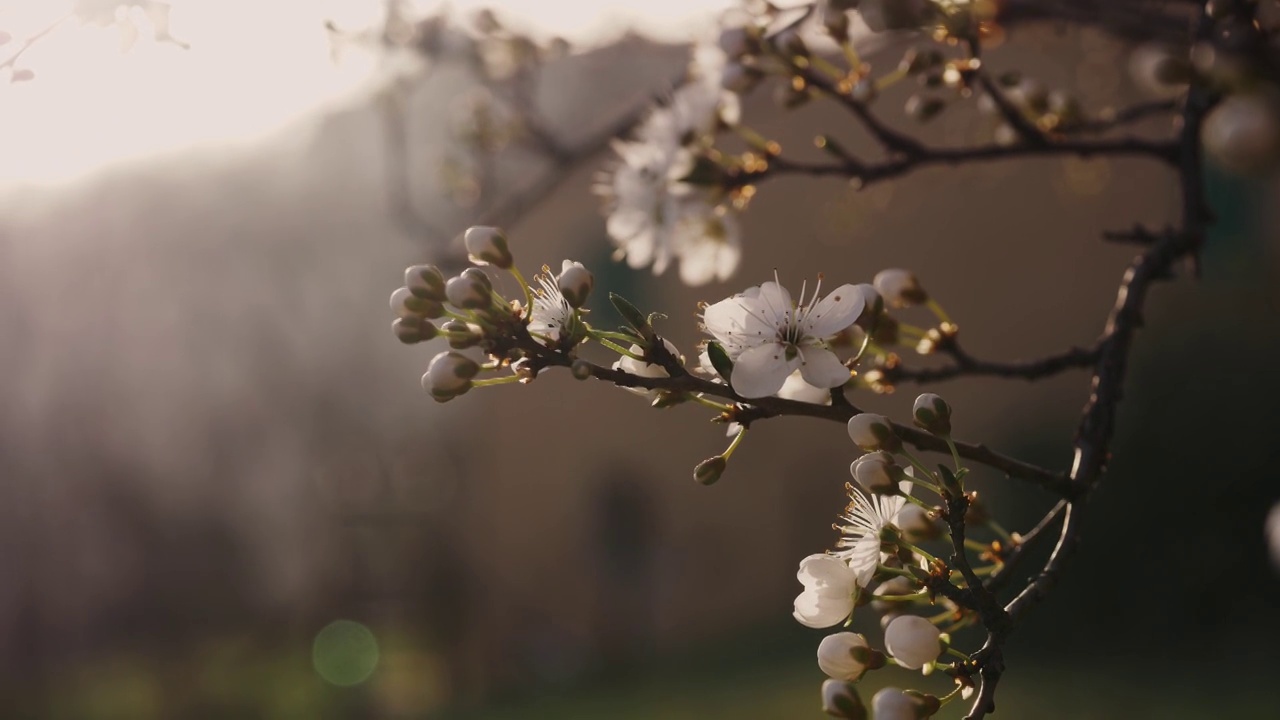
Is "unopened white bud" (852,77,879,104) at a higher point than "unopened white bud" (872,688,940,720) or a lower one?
higher

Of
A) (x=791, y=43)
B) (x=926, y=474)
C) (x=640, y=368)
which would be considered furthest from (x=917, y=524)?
(x=791, y=43)

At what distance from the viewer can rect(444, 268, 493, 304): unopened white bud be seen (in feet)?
3.45

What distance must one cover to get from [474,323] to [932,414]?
1.45 feet

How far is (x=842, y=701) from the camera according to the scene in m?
1.02

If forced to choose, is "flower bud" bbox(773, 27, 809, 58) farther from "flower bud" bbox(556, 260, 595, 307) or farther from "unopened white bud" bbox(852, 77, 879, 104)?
"flower bud" bbox(556, 260, 595, 307)

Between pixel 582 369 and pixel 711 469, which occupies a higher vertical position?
pixel 582 369

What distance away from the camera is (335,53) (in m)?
2.50

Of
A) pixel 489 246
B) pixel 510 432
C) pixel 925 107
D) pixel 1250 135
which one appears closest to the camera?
pixel 1250 135

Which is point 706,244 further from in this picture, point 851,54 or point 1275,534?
point 1275,534

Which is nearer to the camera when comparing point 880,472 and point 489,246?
point 880,472

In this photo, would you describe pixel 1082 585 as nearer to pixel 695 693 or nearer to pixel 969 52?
pixel 695 693

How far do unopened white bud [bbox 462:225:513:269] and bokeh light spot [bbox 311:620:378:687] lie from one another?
43.1 feet

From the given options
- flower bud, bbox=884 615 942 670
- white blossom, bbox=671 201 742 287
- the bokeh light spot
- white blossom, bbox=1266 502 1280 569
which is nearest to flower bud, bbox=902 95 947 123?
white blossom, bbox=671 201 742 287

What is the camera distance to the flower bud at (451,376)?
3.54 feet
